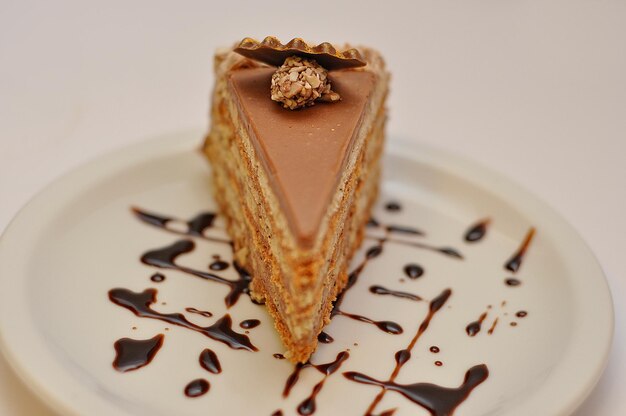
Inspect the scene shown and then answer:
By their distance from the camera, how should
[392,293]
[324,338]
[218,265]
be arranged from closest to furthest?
[324,338]
[392,293]
[218,265]

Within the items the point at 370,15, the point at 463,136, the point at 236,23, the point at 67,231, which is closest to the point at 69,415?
the point at 67,231

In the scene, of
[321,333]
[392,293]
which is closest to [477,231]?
[392,293]

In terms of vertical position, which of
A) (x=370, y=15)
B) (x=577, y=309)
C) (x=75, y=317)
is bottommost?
(x=75, y=317)

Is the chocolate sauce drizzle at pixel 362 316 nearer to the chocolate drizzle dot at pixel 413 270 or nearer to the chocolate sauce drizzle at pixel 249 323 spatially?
the chocolate drizzle dot at pixel 413 270

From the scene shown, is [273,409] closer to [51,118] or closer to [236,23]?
[51,118]

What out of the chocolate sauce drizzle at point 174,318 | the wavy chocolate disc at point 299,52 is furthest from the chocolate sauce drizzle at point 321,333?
the wavy chocolate disc at point 299,52

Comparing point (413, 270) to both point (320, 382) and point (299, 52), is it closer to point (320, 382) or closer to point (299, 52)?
point (320, 382)
